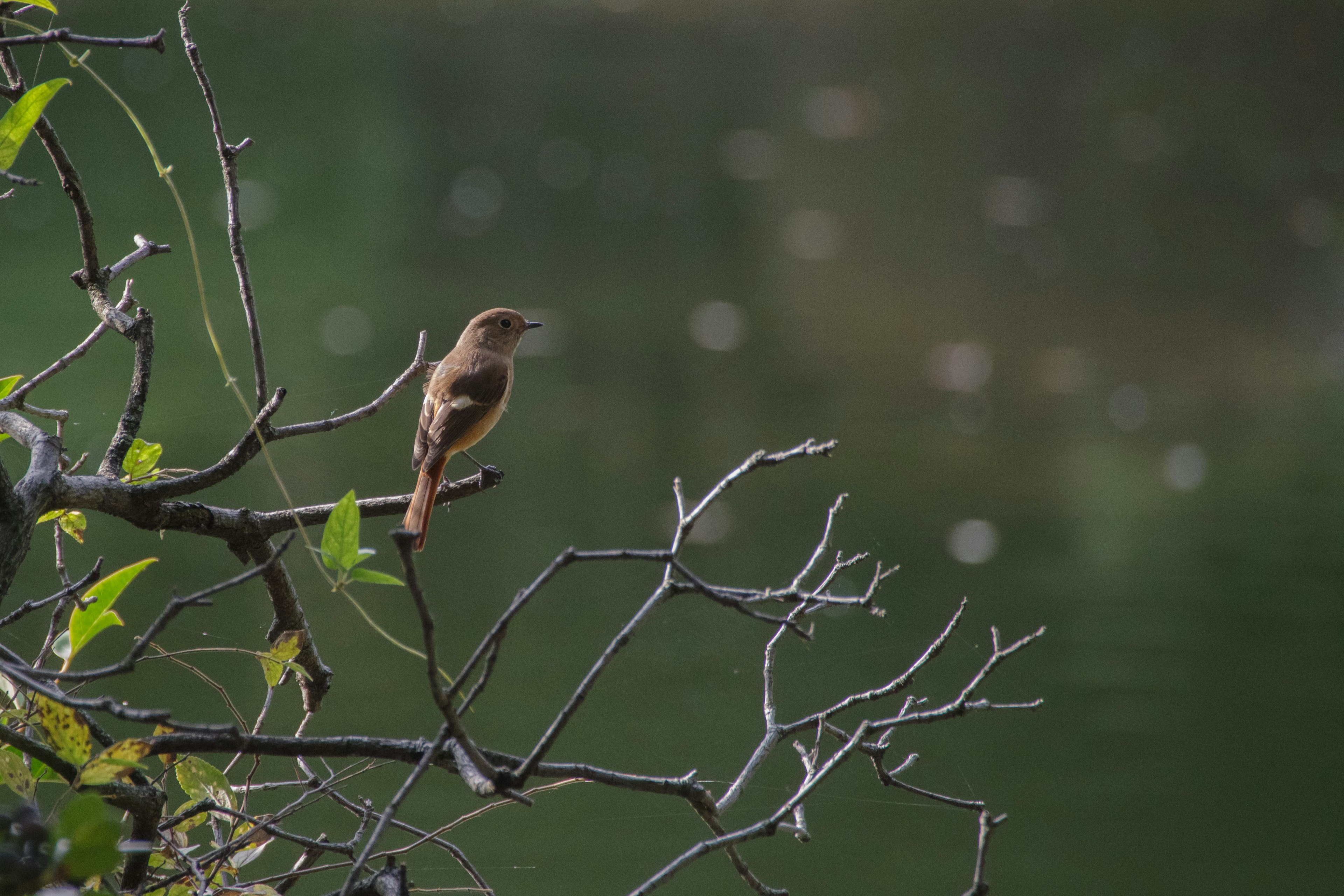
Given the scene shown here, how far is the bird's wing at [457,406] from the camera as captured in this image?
4.74 ft

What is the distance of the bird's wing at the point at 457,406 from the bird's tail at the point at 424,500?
0.01 meters

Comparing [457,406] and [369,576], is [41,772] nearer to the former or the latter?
[369,576]

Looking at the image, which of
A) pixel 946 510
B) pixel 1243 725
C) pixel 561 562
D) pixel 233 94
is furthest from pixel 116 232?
pixel 561 562

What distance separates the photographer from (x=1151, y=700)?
3.04 metres

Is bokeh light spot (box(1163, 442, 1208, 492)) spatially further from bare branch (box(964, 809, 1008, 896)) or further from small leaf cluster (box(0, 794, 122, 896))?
small leaf cluster (box(0, 794, 122, 896))

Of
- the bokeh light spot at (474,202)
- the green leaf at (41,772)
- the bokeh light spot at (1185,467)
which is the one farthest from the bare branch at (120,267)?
the bokeh light spot at (474,202)

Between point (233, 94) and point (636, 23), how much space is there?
3.06 metres

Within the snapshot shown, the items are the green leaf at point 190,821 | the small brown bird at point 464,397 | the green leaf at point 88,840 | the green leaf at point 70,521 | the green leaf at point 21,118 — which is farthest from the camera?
the small brown bird at point 464,397

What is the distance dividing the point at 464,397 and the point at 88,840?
109 centimetres

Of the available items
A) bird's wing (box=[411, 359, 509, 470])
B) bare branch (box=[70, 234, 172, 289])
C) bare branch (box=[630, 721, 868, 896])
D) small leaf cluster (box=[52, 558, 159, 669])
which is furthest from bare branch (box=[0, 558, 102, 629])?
bird's wing (box=[411, 359, 509, 470])

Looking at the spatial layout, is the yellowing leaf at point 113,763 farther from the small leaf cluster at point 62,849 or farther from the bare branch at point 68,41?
the bare branch at point 68,41

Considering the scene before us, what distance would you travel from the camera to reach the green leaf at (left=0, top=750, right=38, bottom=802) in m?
0.68

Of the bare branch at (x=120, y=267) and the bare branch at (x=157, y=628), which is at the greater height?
the bare branch at (x=120, y=267)

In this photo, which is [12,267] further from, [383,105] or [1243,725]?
[1243,725]
